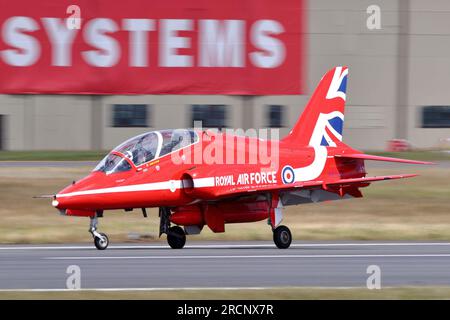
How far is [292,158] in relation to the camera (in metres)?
20.5

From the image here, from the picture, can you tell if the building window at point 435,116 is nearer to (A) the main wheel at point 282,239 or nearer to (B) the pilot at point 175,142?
(A) the main wheel at point 282,239

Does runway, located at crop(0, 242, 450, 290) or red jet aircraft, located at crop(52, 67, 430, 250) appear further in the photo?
red jet aircraft, located at crop(52, 67, 430, 250)

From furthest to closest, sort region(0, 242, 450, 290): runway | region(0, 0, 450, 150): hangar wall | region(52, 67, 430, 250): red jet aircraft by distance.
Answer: region(0, 0, 450, 150): hangar wall
region(52, 67, 430, 250): red jet aircraft
region(0, 242, 450, 290): runway

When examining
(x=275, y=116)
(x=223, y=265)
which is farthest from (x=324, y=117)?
(x=275, y=116)

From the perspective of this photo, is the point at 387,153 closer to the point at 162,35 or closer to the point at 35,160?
the point at 162,35

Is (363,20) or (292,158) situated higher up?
(363,20)

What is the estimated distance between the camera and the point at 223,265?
16672 millimetres

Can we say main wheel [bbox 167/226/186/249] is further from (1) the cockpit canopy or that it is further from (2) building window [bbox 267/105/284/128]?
(2) building window [bbox 267/105/284/128]

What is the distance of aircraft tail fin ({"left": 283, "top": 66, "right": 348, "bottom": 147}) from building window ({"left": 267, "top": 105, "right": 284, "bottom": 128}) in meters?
20.3

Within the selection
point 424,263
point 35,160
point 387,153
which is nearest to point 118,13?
point 35,160

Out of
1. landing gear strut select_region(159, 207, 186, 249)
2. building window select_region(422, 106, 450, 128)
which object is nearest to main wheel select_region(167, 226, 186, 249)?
landing gear strut select_region(159, 207, 186, 249)

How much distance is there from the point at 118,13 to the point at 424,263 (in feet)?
85.5

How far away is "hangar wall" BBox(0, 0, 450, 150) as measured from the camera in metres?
41.6

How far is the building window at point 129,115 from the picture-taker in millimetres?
42219
